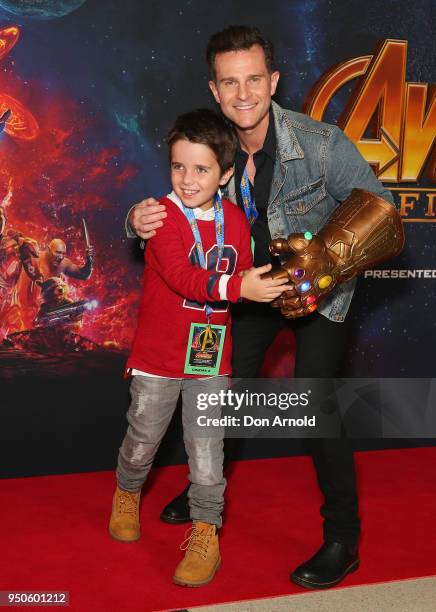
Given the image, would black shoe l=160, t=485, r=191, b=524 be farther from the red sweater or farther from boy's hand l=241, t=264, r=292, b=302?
boy's hand l=241, t=264, r=292, b=302

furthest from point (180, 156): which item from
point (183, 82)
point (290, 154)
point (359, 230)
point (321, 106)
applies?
point (321, 106)

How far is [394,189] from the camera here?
367 centimetres

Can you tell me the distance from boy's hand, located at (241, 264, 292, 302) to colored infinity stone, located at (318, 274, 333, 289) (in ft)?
0.43

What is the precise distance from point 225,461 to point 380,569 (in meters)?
0.67

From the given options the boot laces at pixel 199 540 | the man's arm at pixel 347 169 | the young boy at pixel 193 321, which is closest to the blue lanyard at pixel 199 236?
the young boy at pixel 193 321

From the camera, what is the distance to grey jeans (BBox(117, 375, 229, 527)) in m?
2.53

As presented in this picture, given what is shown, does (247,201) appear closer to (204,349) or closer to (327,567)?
(204,349)

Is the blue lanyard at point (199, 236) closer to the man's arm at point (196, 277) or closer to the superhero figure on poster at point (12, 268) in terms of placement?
the man's arm at point (196, 277)

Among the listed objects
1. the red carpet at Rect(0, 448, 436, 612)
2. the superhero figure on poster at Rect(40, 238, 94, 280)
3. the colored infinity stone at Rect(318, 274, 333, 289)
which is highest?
the colored infinity stone at Rect(318, 274, 333, 289)

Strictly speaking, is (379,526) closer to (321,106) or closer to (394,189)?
(394,189)

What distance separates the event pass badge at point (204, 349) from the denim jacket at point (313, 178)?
0.33m

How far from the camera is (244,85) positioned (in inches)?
95.7

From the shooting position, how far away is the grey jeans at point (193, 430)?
2531mm

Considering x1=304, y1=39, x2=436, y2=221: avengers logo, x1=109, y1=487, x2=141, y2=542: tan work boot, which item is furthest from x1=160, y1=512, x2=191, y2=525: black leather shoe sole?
x1=304, y1=39, x2=436, y2=221: avengers logo
